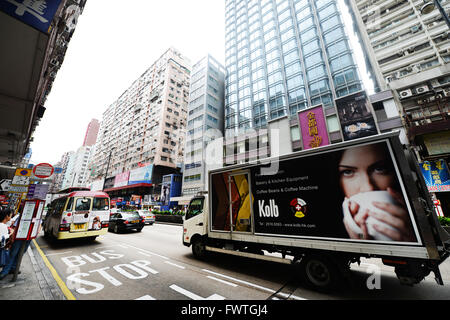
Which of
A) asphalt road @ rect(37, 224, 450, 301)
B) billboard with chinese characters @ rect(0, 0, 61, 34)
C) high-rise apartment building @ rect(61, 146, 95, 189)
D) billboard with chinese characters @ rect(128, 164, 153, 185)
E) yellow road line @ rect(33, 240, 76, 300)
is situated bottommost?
asphalt road @ rect(37, 224, 450, 301)

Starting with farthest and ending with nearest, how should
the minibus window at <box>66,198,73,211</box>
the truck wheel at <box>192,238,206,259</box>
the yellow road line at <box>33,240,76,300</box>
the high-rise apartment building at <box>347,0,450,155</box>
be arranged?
1. the high-rise apartment building at <box>347,0,450,155</box>
2. the minibus window at <box>66,198,73,211</box>
3. the truck wheel at <box>192,238,206,259</box>
4. the yellow road line at <box>33,240,76,300</box>

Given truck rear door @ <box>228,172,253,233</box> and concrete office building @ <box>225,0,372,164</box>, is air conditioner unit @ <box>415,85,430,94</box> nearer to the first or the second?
concrete office building @ <box>225,0,372,164</box>

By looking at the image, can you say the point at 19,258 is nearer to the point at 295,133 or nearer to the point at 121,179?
Answer: the point at 295,133

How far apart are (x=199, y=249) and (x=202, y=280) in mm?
2251

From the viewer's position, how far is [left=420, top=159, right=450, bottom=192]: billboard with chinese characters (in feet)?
52.4

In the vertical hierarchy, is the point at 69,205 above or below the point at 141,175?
below

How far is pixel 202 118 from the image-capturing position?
4491 centimetres

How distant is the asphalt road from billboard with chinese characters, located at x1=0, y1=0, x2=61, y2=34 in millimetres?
5826

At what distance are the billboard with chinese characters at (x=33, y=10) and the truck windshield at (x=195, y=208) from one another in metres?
6.47

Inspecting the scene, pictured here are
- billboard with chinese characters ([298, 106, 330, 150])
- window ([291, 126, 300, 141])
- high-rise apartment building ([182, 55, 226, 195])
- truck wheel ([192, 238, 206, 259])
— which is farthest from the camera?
high-rise apartment building ([182, 55, 226, 195])

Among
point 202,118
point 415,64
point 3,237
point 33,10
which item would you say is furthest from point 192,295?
point 202,118

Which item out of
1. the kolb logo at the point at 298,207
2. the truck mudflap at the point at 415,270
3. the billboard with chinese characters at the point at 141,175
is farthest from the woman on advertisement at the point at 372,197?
the billboard with chinese characters at the point at 141,175

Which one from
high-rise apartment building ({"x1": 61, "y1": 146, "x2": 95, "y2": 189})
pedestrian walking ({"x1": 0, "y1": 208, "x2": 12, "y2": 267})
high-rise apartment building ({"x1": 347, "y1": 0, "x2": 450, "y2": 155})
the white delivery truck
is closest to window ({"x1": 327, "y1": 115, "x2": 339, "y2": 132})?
high-rise apartment building ({"x1": 347, "y1": 0, "x2": 450, "y2": 155})

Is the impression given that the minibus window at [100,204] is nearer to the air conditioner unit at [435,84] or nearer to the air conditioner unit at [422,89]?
the air conditioner unit at [422,89]
